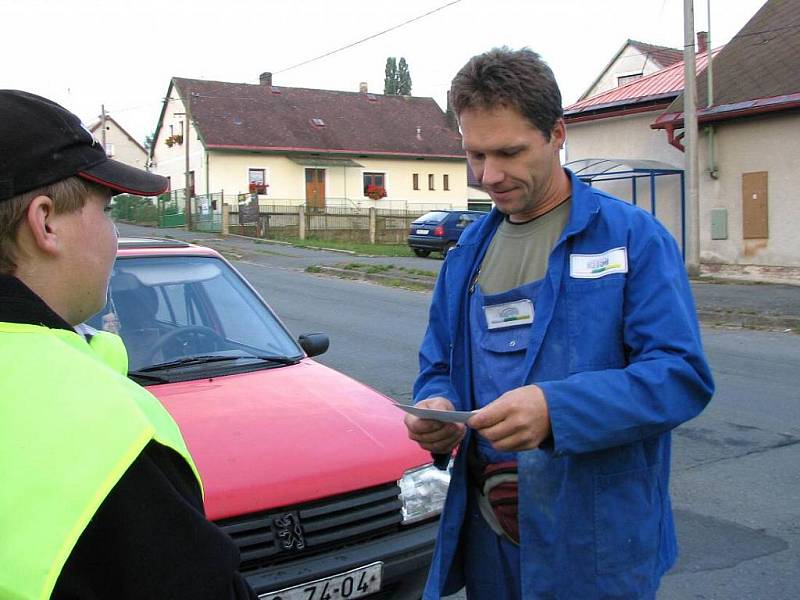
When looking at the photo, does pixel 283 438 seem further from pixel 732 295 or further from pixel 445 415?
pixel 732 295

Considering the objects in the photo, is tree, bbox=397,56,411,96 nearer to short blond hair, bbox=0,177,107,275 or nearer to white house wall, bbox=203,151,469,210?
white house wall, bbox=203,151,469,210

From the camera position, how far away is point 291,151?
44531 mm

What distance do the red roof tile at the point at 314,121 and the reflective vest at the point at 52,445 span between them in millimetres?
42702

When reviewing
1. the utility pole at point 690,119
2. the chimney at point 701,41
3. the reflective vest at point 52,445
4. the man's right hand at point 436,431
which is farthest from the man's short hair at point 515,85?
the chimney at point 701,41

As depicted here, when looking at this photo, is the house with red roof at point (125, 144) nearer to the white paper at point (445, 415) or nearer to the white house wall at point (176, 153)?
the white house wall at point (176, 153)

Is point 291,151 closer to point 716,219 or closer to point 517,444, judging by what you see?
point 716,219

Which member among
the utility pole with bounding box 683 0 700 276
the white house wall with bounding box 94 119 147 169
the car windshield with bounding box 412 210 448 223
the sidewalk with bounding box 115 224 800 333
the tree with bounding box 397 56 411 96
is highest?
the tree with bounding box 397 56 411 96

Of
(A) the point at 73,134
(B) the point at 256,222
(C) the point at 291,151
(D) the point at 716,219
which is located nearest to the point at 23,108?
(A) the point at 73,134

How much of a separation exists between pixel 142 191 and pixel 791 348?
9868 mm

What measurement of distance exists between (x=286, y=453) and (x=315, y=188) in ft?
142

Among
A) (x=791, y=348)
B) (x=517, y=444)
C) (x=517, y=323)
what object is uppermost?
(x=517, y=323)

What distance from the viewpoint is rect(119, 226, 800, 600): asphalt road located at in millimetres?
4004

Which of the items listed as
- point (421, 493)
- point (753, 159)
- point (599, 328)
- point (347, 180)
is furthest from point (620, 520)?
point (347, 180)

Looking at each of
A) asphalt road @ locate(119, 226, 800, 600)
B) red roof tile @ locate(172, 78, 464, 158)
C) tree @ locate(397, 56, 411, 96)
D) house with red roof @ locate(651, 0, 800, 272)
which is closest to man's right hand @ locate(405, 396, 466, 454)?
asphalt road @ locate(119, 226, 800, 600)
